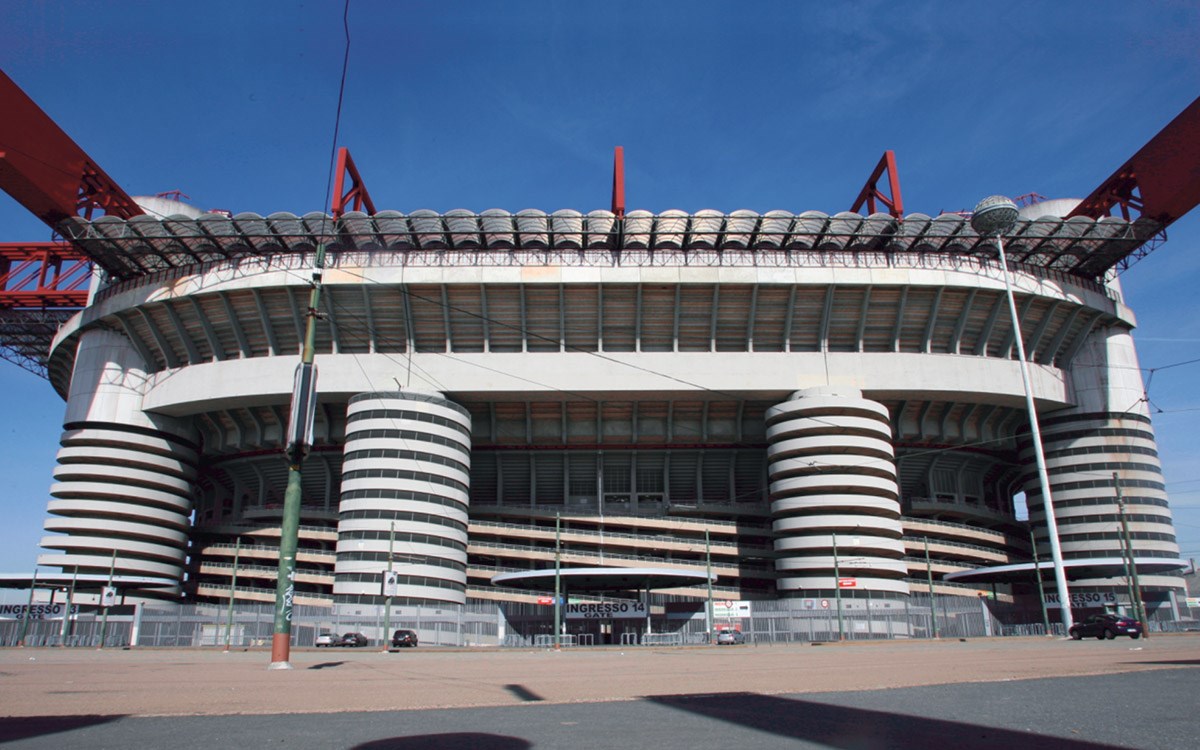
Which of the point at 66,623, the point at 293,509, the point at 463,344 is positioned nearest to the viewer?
the point at 293,509

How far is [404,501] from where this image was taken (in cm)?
5141

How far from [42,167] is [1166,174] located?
72.4 meters

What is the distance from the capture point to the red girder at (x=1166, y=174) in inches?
1909

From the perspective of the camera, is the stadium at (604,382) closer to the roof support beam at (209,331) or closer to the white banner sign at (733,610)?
the roof support beam at (209,331)

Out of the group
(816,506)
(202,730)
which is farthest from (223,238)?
(202,730)

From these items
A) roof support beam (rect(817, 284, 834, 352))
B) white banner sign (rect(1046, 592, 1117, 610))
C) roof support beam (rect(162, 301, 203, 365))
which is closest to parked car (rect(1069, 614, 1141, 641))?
white banner sign (rect(1046, 592, 1117, 610))

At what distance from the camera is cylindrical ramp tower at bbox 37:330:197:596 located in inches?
2194

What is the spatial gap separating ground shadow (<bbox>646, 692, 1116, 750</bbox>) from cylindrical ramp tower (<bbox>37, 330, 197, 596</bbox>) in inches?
2373

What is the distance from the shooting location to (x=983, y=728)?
5.57 meters

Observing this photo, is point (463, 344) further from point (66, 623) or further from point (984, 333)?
point (984, 333)

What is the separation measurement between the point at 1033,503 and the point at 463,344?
47734mm

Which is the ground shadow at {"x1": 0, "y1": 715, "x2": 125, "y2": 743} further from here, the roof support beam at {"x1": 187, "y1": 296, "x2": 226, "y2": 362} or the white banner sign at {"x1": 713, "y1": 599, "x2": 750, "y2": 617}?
the roof support beam at {"x1": 187, "y1": 296, "x2": 226, "y2": 362}

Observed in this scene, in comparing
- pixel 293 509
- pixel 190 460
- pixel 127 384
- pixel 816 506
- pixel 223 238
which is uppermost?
pixel 223 238

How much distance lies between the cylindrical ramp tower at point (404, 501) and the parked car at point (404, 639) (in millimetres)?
5375
